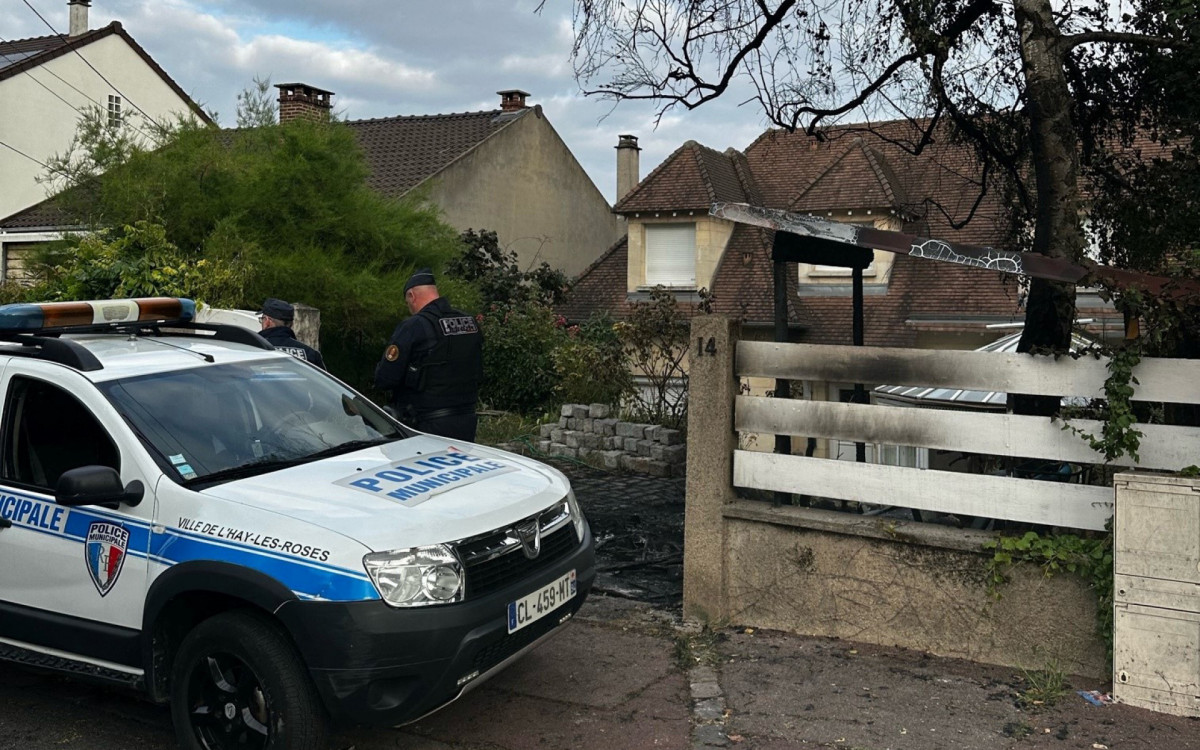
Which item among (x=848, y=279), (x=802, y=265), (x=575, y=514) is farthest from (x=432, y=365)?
(x=802, y=265)

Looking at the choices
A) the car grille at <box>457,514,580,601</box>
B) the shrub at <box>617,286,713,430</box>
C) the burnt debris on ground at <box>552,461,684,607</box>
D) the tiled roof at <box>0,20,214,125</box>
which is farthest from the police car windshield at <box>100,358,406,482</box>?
the tiled roof at <box>0,20,214,125</box>

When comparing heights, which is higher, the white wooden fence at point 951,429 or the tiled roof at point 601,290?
the tiled roof at point 601,290

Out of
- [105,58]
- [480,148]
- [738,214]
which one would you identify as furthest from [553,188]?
[738,214]

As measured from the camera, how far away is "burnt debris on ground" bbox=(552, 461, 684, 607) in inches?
283

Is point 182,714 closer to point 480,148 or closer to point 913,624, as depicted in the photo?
point 913,624

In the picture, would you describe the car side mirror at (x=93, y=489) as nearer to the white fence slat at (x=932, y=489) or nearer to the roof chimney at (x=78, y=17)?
the white fence slat at (x=932, y=489)

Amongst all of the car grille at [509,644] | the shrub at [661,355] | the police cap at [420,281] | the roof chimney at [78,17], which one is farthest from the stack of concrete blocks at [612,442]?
the roof chimney at [78,17]

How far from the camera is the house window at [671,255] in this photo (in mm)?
→ 25062

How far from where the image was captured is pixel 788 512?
599 centimetres

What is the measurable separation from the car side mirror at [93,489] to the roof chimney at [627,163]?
94.2 ft

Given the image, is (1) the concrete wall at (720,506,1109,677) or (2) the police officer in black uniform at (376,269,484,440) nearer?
(1) the concrete wall at (720,506,1109,677)

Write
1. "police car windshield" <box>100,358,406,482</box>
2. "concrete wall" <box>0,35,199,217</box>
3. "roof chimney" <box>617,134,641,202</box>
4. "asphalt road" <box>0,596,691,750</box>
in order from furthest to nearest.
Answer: "roof chimney" <box>617,134,641,202</box>, "concrete wall" <box>0,35,199,217</box>, "asphalt road" <box>0,596,691,750</box>, "police car windshield" <box>100,358,406,482</box>

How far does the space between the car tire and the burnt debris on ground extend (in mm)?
3093

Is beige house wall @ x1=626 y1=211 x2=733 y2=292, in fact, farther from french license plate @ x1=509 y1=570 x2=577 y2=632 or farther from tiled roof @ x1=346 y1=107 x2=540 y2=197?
french license plate @ x1=509 y1=570 x2=577 y2=632
